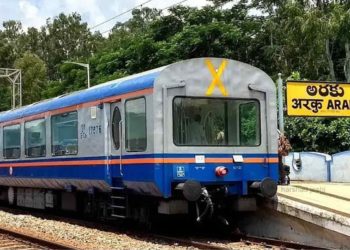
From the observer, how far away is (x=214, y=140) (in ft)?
36.8

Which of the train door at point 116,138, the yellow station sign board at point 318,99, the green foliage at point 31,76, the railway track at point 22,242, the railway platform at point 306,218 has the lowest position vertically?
the railway track at point 22,242

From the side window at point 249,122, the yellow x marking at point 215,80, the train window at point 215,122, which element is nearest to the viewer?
the train window at point 215,122

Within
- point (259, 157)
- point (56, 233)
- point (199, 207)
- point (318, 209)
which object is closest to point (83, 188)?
point (56, 233)

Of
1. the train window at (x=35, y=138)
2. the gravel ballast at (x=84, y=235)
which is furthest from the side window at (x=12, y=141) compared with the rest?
the gravel ballast at (x=84, y=235)

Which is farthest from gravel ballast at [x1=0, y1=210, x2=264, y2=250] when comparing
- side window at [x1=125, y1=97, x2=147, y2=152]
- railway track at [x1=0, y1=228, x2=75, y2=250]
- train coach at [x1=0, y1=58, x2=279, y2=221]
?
side window at [x1=125, y1=97, x2=147, y2=152]

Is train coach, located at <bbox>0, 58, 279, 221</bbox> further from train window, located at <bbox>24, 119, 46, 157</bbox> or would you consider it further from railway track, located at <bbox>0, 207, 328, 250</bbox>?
train window, located at <bbox>24, 119, 46, 157</bbox>

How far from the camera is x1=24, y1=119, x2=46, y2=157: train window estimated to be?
1509cm

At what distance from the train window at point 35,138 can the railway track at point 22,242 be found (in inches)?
116

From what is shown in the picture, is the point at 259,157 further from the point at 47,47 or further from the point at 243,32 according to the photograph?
the point at 47,47

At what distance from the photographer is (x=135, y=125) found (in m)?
11.2

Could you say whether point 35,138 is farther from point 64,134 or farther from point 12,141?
point 12,141

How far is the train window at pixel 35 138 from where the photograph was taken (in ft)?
49.5

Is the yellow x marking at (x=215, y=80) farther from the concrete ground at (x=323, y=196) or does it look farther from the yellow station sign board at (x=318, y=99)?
the yellow station sign board at (x=318, y=99)

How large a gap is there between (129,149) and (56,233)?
99.2 inches
